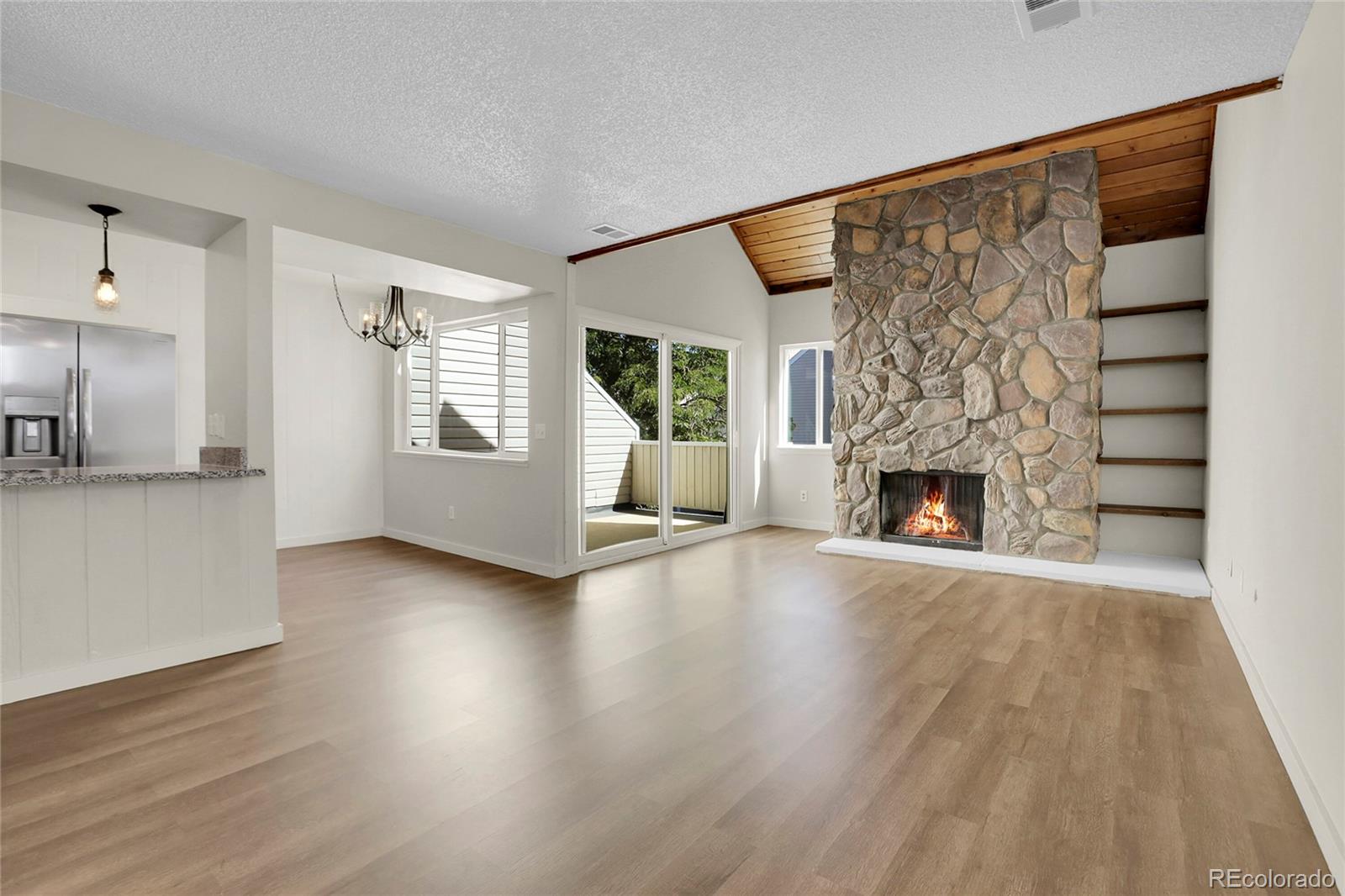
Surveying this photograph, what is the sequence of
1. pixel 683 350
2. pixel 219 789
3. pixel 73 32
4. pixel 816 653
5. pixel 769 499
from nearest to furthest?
pixel 219 789 < pixel 73 32 < pixel 816 653 < pixel 683 350 < pixel 769 499

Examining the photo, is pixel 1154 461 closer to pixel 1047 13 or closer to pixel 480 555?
pixel 1047 13

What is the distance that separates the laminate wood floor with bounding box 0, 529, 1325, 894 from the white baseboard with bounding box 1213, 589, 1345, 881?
36mm

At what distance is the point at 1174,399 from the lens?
207 inches

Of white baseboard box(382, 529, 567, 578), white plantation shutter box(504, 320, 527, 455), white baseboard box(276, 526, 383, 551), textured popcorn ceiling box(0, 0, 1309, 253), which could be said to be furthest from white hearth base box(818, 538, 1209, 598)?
white baseboard box(276, 526, 383, 551)

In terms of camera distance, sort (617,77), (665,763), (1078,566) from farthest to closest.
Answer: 1. (1078,566)
2. (617,77)
3. (665,763)

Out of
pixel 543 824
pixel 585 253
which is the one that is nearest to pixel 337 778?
pixel 543 824

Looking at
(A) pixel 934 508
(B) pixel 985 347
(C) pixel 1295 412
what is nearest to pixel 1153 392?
(B) pixel 985 347

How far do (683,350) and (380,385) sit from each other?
3191mm

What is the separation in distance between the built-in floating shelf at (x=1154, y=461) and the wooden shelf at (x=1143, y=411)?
0.35 meters

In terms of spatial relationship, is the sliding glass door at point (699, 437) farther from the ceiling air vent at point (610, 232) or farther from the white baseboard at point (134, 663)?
the white baseboard at point (134, 663)

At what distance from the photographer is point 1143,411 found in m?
5.14

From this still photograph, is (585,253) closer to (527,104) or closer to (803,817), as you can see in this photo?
(527,104)

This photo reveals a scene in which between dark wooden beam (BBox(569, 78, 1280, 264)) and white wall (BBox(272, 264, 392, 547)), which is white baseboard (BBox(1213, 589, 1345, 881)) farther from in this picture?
white wall (BBox(272, 264, 392, 547))

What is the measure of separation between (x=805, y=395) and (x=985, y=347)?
95.6 inches
